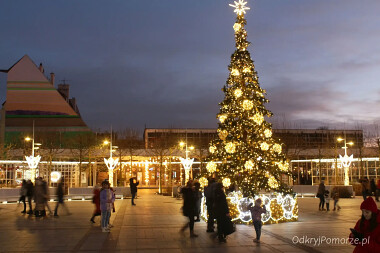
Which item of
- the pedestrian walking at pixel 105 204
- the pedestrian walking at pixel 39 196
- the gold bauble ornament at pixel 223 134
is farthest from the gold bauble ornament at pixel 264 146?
the pedestrian walking at pixel 39 196

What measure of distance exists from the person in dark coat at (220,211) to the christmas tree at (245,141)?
12.3 feet

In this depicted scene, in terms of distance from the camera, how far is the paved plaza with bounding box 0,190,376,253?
417 inches

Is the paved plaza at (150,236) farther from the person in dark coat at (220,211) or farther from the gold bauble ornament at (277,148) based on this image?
the gold bauble ornament at (277,148)

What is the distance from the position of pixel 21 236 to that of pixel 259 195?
7.85 m

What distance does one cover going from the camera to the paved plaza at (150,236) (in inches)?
417

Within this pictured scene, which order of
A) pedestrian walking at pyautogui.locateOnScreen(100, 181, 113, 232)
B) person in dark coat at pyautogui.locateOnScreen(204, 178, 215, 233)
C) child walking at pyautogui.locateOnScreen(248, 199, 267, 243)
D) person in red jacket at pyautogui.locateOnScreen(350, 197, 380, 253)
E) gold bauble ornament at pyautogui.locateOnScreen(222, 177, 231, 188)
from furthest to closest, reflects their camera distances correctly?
gold bauble ornament at pyautogui.locateOnScreen(222, 177, 231, 188) < pedestrian walking at pyautogui.locateOnScreen(100, 181, 113, 232) < person in dark coat at pyautogui.locateOnScreen(204, 178, 215, 233) < child walking at pyautogui.locateOnScreen(248, 199, 267, 243) < person in red jacket at pyautogui.locateOnScreen(350, 197, 380, 253)

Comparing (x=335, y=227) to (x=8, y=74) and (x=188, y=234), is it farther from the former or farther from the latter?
(x=8, y=74)

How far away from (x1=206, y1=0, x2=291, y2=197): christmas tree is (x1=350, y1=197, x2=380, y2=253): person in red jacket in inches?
387

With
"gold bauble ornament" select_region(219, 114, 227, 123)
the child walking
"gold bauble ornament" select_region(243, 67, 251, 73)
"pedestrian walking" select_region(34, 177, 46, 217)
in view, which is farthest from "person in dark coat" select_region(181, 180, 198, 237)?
"pedestrian walking" select_region(34, 177, 46, 217)

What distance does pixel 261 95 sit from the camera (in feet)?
55.3

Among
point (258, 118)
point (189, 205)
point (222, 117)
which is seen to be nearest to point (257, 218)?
point (189, 205)

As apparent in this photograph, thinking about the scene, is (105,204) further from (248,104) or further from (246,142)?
(248,104)

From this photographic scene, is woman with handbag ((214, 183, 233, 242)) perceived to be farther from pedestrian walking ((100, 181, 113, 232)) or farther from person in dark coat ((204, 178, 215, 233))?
pedestrian walking ((100, 181, 113, 232))

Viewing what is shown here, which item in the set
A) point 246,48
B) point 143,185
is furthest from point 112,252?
point 143,185
